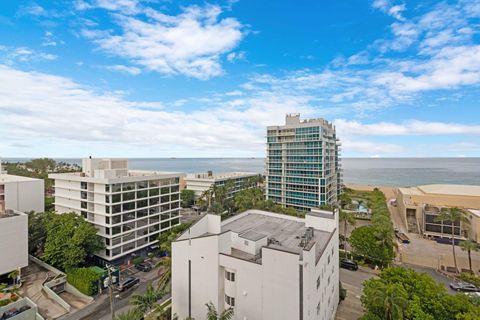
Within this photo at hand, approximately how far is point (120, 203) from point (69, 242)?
837 cm

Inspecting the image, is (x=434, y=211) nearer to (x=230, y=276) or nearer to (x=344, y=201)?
(x=344, y=201)

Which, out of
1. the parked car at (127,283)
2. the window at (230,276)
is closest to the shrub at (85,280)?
the parked car at (127,283)

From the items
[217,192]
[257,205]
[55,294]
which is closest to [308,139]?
[257,205]

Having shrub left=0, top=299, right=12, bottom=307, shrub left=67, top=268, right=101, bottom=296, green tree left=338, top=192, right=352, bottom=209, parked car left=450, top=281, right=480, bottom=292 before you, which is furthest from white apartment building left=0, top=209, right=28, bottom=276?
green tree left=338, top=192, right=352, bottom=209

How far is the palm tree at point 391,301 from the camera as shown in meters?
21.4

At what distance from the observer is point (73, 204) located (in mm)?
45000

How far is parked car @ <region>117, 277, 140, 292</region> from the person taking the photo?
113 ft

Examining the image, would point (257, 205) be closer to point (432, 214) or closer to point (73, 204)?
point (73, 204)

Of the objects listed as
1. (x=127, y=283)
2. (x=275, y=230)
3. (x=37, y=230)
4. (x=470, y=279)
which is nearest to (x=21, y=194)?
(x=37, y=230)

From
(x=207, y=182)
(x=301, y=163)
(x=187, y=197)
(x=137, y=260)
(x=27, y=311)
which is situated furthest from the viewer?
(x=207, y=182)

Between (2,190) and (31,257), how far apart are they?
15.1 metres

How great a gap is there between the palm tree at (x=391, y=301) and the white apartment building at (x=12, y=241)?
46502mm

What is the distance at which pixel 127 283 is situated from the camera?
116ft

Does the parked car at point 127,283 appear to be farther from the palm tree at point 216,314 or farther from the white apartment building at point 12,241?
the palm tree at point 216,314
